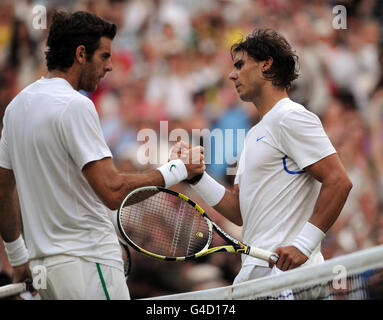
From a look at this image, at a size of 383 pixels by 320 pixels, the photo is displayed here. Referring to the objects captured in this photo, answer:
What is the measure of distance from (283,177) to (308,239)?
14.0 inches

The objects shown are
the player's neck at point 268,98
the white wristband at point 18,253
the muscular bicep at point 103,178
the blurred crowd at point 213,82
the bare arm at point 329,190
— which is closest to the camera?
the muscular bicep at point 103,178

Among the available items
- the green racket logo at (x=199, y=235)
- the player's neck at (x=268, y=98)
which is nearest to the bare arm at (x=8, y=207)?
the green racket logo at (x=199, y=235)

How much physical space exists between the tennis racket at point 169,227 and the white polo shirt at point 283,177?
0.15 m

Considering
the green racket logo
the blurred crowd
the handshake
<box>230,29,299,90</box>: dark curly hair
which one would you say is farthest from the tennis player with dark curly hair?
the blurred crowd

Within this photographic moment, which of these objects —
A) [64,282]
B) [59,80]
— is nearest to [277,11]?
[59,80]

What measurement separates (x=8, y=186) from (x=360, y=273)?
1.85 m

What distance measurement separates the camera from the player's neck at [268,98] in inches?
156

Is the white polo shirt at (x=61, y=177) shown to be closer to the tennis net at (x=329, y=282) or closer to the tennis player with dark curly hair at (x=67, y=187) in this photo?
the tennis player with dark curly hair at (x=67, y=187)

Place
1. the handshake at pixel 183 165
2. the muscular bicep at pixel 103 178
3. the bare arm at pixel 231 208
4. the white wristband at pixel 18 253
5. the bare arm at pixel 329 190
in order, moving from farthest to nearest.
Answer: the bare arm at pixel 231 208 → the white wristband at pixel 18 253 → the handshake at pixel 183 165 → the bare arm at pixel 329 190 → the muscular bicep at pixel 103 178

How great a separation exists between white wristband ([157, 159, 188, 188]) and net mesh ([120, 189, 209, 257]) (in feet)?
0.32

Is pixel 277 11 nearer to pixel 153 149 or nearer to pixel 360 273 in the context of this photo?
pixel 153 149
